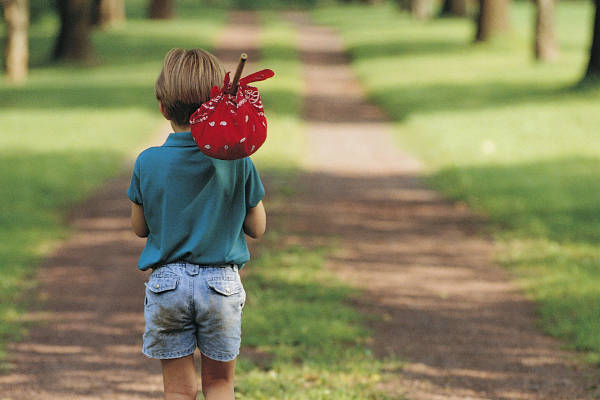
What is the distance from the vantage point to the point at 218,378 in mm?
3201

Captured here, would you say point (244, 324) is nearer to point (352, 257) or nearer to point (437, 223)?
point (352, 257)

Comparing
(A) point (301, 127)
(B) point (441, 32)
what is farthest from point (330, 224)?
(B) point (441, 32)

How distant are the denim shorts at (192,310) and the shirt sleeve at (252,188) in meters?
0.26

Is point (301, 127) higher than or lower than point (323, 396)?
lower

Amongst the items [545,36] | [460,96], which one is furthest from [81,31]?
[545,36]

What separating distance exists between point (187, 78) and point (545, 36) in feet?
70.3

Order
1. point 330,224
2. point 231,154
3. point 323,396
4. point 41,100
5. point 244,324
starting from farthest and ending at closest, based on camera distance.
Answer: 1. point 41,100
2. point 330,224
3. point 244,324
4. point 323,396
5. point 231,154

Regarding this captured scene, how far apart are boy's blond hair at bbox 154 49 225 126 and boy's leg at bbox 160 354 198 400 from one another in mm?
985

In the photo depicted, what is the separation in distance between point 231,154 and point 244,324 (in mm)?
2907

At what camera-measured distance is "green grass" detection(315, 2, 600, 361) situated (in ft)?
22.0

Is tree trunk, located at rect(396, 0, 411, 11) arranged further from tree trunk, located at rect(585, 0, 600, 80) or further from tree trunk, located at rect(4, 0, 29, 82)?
tree trunk, located at rect(585, 0, 600, 80)

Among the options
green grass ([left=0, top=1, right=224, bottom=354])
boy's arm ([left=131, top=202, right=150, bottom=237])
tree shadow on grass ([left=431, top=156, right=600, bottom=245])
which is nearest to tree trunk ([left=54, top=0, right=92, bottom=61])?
green grass ([left=0, top=1, right=224, bottom=354])

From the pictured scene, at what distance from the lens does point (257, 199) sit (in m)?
3.08

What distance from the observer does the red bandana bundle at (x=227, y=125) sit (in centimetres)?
280
